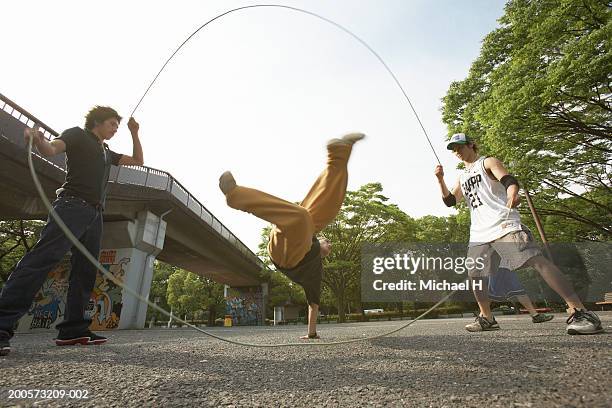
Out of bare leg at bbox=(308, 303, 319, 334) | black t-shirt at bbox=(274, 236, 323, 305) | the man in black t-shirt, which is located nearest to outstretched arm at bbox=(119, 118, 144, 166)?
the man in black t-shirt

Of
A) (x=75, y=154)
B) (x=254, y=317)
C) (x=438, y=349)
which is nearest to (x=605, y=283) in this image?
(x=254, y=317)

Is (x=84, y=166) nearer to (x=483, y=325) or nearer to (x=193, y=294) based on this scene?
(x=483, y=325)

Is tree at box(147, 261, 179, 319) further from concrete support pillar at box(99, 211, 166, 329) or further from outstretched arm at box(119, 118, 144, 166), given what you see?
outstretched arm at box(119, 118, 144, 166)

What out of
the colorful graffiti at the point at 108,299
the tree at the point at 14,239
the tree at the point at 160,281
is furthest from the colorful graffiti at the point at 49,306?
the tree at the point at 160,281

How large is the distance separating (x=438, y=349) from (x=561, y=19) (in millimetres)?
11252

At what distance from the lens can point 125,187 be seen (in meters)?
13.7

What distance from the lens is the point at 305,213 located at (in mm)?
3115

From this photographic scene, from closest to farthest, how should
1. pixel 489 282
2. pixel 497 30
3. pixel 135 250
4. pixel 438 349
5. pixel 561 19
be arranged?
1. pixel 438 349
2. pixel 489 282
3. pixel 561 19
4. pixel 497 30
5. pixel 135 250

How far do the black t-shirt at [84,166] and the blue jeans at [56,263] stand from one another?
108mm

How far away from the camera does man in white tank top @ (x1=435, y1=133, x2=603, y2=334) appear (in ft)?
10.5

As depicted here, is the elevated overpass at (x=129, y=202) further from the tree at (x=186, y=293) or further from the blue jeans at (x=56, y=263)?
the tree at (x=186, y=293)

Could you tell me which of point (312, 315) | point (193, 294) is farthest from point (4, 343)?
point (193, 294)

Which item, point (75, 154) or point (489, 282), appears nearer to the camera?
point (75, 154)

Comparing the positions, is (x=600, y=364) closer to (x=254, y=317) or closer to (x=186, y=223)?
(x=186, y=223)
